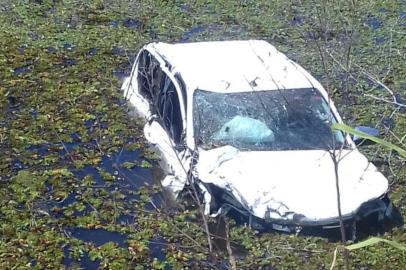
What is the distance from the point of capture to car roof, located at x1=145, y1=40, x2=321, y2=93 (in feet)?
27.4

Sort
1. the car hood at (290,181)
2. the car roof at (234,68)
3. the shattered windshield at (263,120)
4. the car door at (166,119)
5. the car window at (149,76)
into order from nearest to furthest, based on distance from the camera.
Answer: the car hood at (290,181) → the shattered windshield at (263,120) → the car door at (166,119) → the car roof at (234,68) → the car window at (149,76)

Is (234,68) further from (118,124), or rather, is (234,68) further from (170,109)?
(118,124)

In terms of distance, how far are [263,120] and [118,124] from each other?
121 inches

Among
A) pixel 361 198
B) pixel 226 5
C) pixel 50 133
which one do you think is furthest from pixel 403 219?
pixel 226 5

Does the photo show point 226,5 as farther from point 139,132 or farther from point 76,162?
point 76,162

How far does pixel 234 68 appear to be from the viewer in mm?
8578

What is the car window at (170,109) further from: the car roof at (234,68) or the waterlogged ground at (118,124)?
the waterlogged ground at (118,124)

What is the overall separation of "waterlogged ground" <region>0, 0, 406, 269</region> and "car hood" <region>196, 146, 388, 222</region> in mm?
395

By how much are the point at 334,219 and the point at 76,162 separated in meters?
3.59

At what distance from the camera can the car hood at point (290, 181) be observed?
717 cm

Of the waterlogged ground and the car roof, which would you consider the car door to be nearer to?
the car roof

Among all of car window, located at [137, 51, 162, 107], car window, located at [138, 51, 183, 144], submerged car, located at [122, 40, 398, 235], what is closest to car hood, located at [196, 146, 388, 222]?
submerged car, located at [122, 40, 398, 235]

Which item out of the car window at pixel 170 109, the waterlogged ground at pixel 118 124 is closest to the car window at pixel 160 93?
the car window at pixel 170 109

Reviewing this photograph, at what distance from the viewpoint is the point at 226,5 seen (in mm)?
16516
